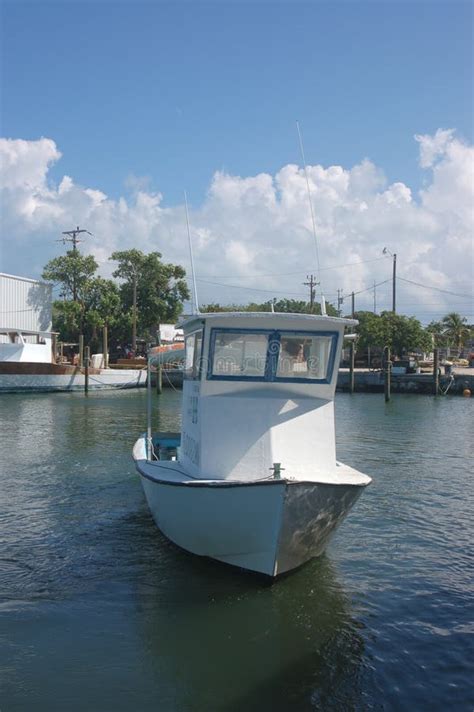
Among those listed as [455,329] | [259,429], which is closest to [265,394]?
[259,429]

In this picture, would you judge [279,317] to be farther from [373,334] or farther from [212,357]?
[373,334]

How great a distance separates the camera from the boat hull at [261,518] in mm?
8164

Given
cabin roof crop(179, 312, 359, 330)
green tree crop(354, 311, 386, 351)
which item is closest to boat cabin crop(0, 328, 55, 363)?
green tree crop(354, 311, 386, 351)

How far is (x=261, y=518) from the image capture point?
825 cm

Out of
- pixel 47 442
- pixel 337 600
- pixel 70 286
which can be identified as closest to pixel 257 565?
pixel 337 600

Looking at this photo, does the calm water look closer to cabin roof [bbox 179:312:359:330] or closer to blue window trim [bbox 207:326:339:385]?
blue window trim [bbox 207:326:339:385]

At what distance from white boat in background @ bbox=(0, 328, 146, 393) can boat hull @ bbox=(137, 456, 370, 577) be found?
38.8m

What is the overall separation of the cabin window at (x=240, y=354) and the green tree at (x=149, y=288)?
56.7 m

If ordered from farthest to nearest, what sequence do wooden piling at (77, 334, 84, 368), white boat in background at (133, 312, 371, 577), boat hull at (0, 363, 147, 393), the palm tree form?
the palm tree
wooden piling at (77, 334, 84, 368)
boat hull at (0, 363, 147, 393)
white boat in background at (133, 312, 371, 577)

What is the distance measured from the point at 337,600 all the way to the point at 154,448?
7290mm

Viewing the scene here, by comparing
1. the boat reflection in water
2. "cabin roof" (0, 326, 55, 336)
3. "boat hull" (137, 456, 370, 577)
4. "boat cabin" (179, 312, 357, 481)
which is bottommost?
the boat reflection in water

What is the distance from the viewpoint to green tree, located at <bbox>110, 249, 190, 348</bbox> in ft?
216

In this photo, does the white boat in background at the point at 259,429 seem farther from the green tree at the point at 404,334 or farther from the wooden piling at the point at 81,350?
the green tree at the point at 404,334

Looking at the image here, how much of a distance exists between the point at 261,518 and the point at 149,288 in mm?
59426
